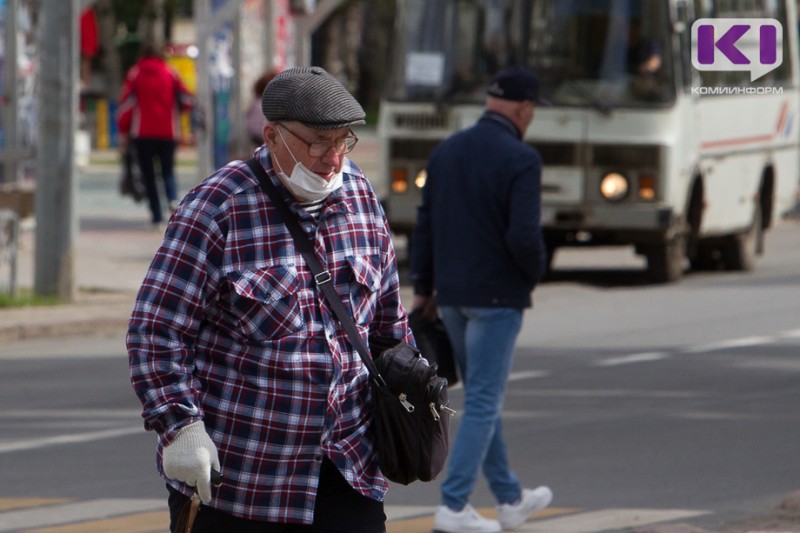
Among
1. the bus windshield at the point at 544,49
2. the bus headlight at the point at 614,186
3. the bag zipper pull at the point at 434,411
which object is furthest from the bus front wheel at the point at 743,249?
the bag zipper pull at the point at 434,411

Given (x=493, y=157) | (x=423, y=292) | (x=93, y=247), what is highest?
(x=493, y=157)

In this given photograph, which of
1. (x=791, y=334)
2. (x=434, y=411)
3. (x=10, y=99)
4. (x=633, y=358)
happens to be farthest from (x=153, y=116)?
(x=434, y=411)

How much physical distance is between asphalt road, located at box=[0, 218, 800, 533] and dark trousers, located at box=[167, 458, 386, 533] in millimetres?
2931

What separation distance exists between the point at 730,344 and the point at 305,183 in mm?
9017

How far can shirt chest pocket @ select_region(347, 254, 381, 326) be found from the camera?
4.02 meters

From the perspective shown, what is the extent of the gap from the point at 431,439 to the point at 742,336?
920cm

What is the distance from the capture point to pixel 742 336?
1299 centimetres

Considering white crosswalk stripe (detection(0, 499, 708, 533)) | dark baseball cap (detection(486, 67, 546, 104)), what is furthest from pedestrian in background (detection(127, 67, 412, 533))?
white crosswalk stripe (detection(0, 499, 708, 533))

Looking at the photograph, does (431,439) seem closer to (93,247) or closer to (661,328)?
(661,328)

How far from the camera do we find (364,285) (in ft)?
13.3

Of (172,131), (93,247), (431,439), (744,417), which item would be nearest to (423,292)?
(431,439)

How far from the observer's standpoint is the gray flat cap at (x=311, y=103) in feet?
12.8

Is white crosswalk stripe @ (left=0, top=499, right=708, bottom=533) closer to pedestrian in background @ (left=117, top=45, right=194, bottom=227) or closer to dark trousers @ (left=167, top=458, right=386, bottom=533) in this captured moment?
dark trousers @ (left=167, top=458, right=386, bottom=533)

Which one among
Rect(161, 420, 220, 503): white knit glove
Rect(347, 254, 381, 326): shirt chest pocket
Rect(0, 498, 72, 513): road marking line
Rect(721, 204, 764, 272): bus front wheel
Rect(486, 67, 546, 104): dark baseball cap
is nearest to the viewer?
Rect(161, 420, 220, 503): white knit glove
